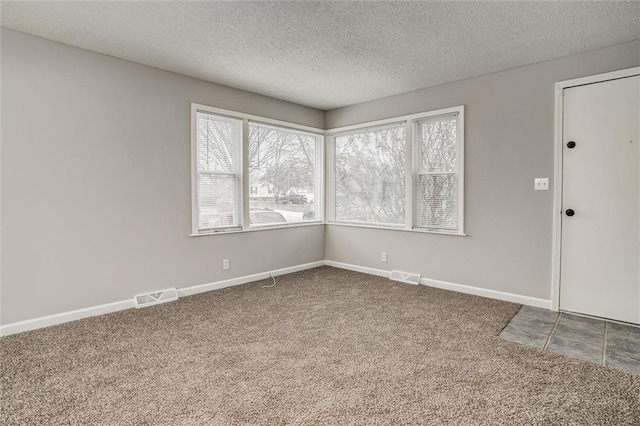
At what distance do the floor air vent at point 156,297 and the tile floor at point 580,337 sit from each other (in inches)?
125

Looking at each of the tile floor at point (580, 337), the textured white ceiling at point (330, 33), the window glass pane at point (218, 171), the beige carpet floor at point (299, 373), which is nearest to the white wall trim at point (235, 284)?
the beige carpet floor at point (299, 373)

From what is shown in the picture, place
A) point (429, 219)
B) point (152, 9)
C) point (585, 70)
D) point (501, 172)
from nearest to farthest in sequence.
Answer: point (152, 9)
point (585, 70)
point (501, 172)
point (429, 219)

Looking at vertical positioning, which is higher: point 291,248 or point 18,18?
point 18,18

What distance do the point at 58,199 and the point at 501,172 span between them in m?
4.24

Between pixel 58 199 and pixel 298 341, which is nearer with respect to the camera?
pixel 298 341

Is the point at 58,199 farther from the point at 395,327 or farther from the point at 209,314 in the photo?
the point at 395,327

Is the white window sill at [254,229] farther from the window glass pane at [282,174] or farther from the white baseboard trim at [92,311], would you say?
the white baseboard trim at [92,311]

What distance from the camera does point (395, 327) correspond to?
2990 mm

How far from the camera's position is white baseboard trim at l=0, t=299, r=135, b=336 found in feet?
9.30

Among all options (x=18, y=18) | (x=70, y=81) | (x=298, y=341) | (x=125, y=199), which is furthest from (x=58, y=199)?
(x=298, y=341)

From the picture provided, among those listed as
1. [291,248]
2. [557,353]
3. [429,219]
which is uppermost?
[429,219]

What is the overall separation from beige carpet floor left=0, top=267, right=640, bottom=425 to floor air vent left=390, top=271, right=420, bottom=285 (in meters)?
0.94

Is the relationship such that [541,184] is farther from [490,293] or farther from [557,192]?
[490,293]

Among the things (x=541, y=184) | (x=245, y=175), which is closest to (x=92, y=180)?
(x=245, y=175)
